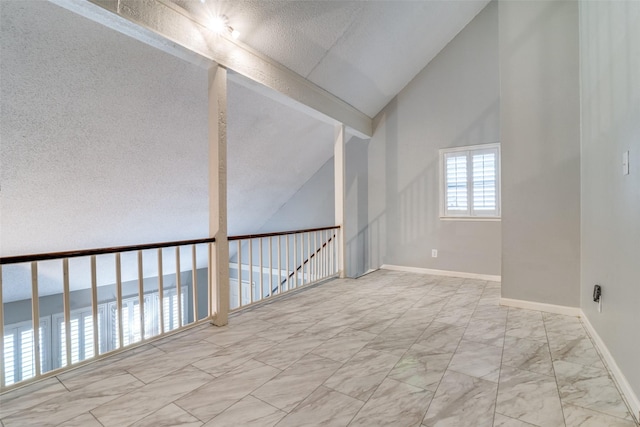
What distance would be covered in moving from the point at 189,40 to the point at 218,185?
1.24 m

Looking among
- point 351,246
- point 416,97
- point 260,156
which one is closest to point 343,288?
point 351,246

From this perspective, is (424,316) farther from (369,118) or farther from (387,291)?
(369,118)

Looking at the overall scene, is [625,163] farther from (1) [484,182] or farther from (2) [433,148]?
(2) [433,148]

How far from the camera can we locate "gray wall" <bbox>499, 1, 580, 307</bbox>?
2984 millimetres

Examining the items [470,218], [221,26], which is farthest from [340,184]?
[221,26]

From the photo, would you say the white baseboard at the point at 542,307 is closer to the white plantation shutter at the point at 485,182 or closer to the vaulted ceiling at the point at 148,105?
the white plantation shutter at the point at 485,182

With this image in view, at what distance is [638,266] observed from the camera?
1.62 metres

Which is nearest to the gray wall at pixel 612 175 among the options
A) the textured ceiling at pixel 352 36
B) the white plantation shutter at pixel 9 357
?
the textured ceiling at pixel 352 36

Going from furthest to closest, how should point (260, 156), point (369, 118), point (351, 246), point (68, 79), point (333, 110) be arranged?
point (351, 246), point (369, 118), point (260, 156), point (333, 110), point (68, 79)

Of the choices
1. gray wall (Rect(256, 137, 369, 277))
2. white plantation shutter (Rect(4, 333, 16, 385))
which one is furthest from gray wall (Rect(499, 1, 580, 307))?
white plantation shutter (Rect(4, 333, 16, 385))

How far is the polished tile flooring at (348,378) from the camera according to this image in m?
1.60

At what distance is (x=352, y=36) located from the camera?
3684 mm

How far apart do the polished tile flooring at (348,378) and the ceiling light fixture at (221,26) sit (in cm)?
272

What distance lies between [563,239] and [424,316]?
1590 mm
